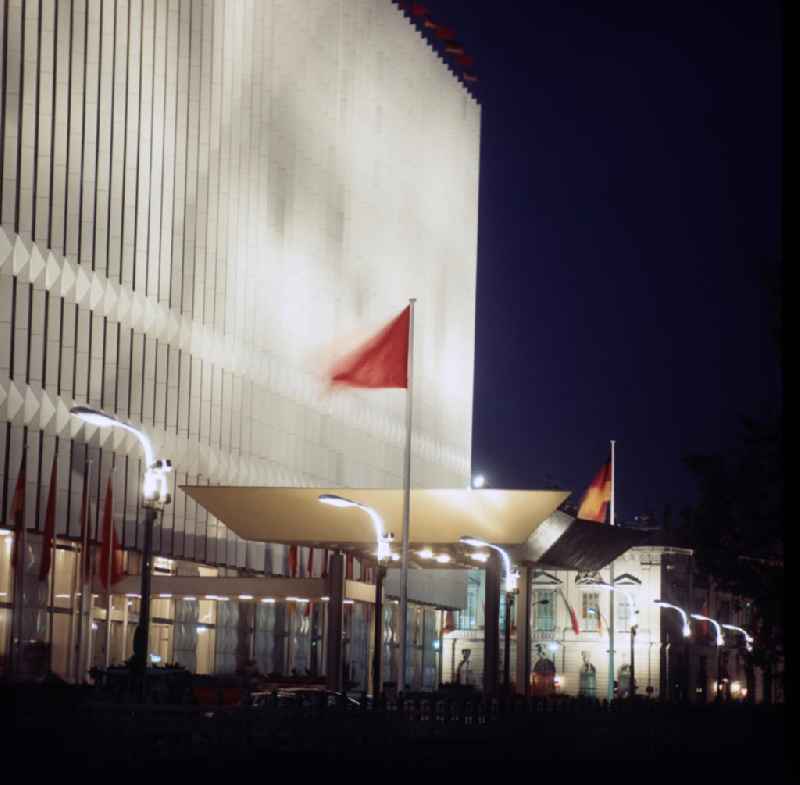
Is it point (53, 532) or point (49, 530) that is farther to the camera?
point (53, 532)

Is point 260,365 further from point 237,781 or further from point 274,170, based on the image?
point 237,781

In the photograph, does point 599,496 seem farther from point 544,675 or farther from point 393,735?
point 544,675

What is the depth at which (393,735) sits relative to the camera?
113ft

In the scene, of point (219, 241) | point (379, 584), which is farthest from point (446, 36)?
point (379, 584)

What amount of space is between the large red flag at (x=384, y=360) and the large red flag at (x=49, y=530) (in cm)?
1258

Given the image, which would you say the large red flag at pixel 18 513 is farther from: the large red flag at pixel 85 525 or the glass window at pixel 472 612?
the glass window at pixel 472 612

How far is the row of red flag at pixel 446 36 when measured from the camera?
354ft

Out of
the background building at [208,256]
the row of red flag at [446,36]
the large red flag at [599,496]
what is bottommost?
the large red flag at [599,496]

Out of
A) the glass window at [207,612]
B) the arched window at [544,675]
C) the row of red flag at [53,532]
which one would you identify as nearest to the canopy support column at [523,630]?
the glass window at [207,612]

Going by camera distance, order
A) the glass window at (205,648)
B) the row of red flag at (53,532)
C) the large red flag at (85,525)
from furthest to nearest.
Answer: the glass window at (205,648)
the large red flag at (85,525)
the row of red flag at (53,532)

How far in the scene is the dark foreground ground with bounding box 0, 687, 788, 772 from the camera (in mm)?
23188

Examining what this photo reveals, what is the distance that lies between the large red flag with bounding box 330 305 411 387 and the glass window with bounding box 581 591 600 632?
304 ft

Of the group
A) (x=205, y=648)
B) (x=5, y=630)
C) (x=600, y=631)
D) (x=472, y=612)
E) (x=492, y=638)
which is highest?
(x=472, y=612)

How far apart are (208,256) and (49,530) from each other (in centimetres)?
2132
